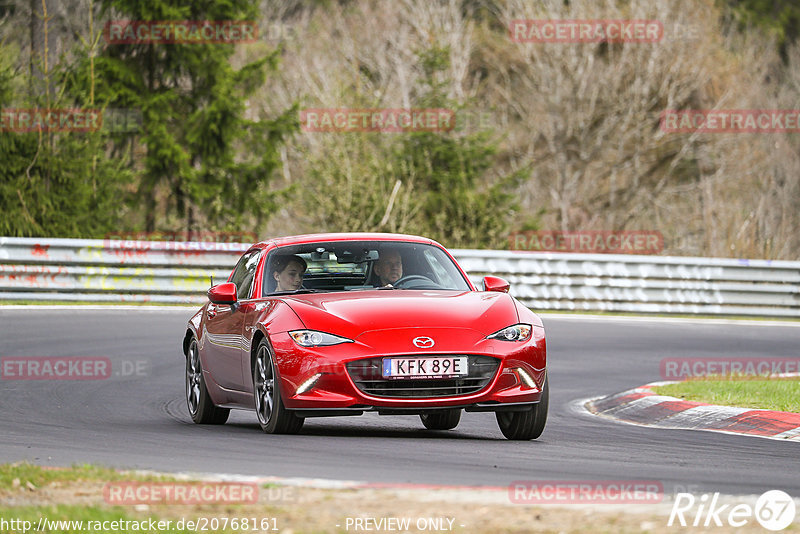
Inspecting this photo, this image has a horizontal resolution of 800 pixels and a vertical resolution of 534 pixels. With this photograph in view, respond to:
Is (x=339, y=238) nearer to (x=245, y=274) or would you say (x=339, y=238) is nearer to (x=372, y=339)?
(x=245, y=274)

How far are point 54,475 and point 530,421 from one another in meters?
3.73

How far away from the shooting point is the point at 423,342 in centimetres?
914

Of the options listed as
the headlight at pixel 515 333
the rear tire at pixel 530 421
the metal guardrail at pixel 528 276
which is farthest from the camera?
the metal guardrail at pixel 528 276

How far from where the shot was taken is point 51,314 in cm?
2081

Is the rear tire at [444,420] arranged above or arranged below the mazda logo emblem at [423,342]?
below

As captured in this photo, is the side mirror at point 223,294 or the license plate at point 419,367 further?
the side mirror at point 223,294

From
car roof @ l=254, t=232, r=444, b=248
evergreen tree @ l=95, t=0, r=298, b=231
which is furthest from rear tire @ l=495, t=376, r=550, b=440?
evergreen tree @ l=95, t=0, r=298, b=231

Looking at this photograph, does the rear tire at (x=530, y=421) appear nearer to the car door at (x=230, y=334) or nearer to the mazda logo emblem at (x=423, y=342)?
the mazda logo emblem at (x=423, y=342)

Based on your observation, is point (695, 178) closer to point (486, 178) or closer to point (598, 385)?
point (486, 178)

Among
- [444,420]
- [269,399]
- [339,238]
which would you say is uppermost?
[339,238]

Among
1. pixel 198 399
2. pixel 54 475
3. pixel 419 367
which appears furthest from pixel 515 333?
pixel 54 475

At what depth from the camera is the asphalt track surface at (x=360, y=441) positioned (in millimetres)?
7598

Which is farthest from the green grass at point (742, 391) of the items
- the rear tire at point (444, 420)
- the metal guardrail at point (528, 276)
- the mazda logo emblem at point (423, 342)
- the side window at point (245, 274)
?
the metal guardrail at point (528, 276)

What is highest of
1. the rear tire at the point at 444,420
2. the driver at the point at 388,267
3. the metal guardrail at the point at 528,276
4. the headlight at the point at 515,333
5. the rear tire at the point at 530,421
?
the driver at the point at 388,267
